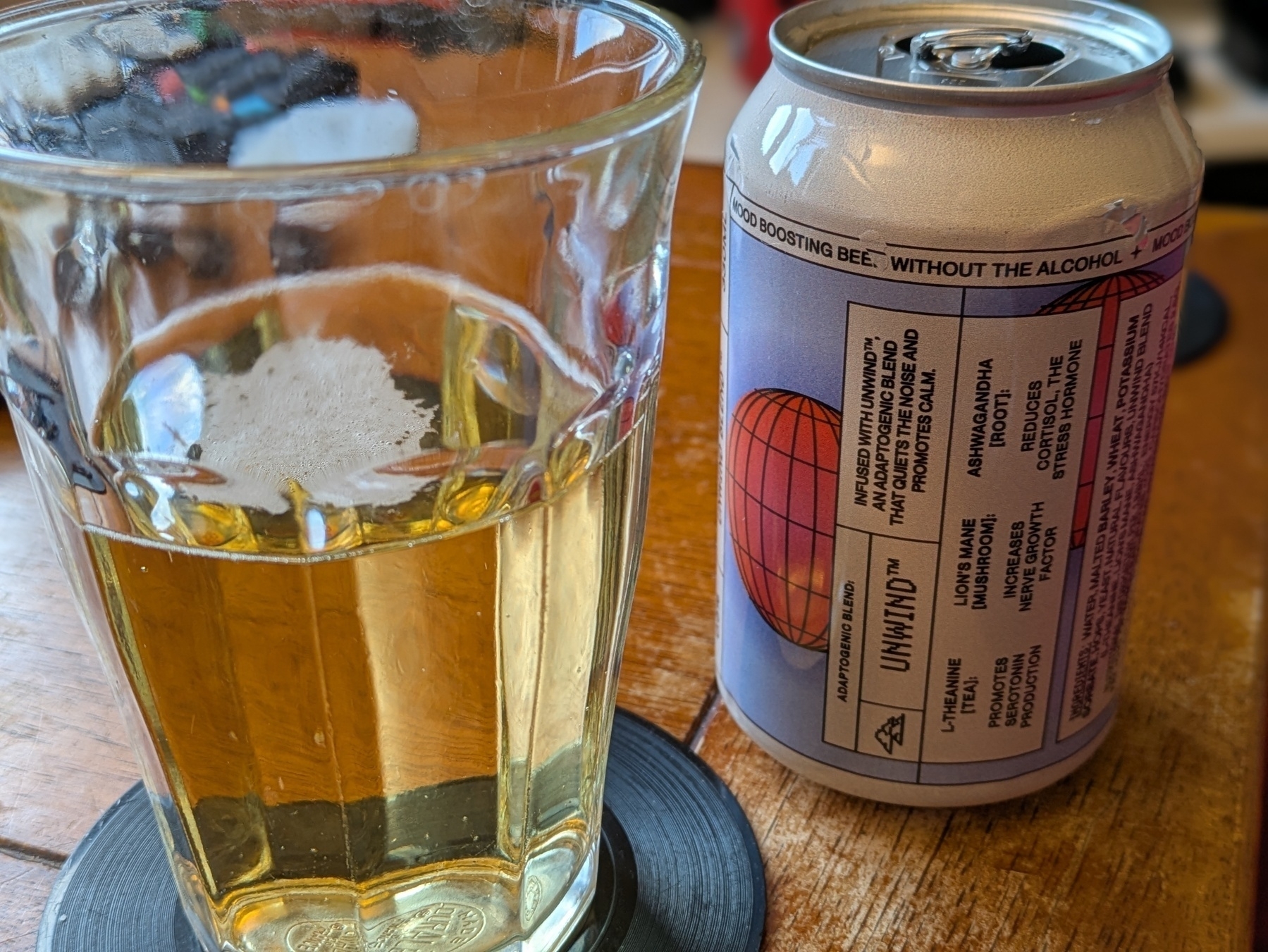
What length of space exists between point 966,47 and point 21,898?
37 centimetres

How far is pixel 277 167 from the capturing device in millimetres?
249

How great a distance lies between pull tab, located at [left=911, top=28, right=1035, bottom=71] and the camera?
39cm

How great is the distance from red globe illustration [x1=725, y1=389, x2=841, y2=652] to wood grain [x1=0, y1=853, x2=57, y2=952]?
23 centimetres

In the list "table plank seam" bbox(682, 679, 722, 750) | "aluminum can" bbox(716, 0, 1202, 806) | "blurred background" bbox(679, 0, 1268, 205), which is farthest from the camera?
"blurred background" bbox(679, 0, 1268, 205)

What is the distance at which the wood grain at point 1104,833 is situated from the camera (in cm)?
40

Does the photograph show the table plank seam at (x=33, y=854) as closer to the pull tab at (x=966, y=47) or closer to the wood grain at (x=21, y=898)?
the wood grain at (x=21, y=898)

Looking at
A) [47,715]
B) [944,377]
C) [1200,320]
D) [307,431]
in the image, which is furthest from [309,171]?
[1200,320]

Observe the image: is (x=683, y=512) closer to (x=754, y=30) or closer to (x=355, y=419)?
(x=355, y=419)

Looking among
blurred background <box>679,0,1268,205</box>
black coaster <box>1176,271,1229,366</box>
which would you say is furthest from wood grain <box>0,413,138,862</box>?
blurred background <box>679,0,1268,205</box>

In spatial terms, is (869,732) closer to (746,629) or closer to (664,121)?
(746,629)

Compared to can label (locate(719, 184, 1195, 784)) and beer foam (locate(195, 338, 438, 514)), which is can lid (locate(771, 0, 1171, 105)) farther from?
beer foam (locate(195, 338, 438, 514))

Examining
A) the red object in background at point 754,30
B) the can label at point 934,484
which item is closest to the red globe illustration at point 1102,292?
the can label at point 934,484

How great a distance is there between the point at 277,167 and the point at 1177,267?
10.0 inches

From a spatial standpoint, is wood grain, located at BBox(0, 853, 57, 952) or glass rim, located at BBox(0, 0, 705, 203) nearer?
glass rim, located at BBox(0, 0, 705, 203)
